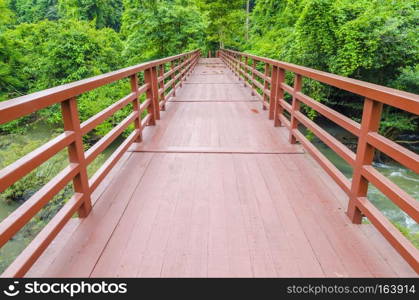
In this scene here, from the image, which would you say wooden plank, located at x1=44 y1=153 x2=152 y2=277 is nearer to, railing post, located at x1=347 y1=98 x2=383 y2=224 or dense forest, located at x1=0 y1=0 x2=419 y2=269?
railing post, located at x1=347 y1=98 x2=383 y2=224

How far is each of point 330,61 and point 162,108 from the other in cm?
683

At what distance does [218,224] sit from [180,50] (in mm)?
18723

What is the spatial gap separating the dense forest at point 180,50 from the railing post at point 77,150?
5915 mm

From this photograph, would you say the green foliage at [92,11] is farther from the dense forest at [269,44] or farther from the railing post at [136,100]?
the railing post at [136,100]

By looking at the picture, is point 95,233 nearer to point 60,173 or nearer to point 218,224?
point 60,173

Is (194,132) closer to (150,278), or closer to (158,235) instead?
(158,235)

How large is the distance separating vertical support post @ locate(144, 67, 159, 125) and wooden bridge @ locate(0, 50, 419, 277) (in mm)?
891

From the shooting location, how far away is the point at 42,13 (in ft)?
142

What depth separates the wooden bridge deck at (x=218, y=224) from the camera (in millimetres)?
1876

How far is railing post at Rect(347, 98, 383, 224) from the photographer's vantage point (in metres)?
2.06

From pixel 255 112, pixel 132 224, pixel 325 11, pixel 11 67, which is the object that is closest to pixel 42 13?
pixel 11 67

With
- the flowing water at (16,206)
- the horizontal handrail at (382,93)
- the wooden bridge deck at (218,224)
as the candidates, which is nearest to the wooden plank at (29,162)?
the wooden bridge deck at (218,224)

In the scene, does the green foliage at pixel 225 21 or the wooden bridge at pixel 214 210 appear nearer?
the wooden bridge at pixel 214 210

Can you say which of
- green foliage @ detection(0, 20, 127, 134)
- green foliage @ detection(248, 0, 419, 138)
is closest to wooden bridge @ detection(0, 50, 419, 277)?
green foliage @ detection(248, 0, 419, 138)
